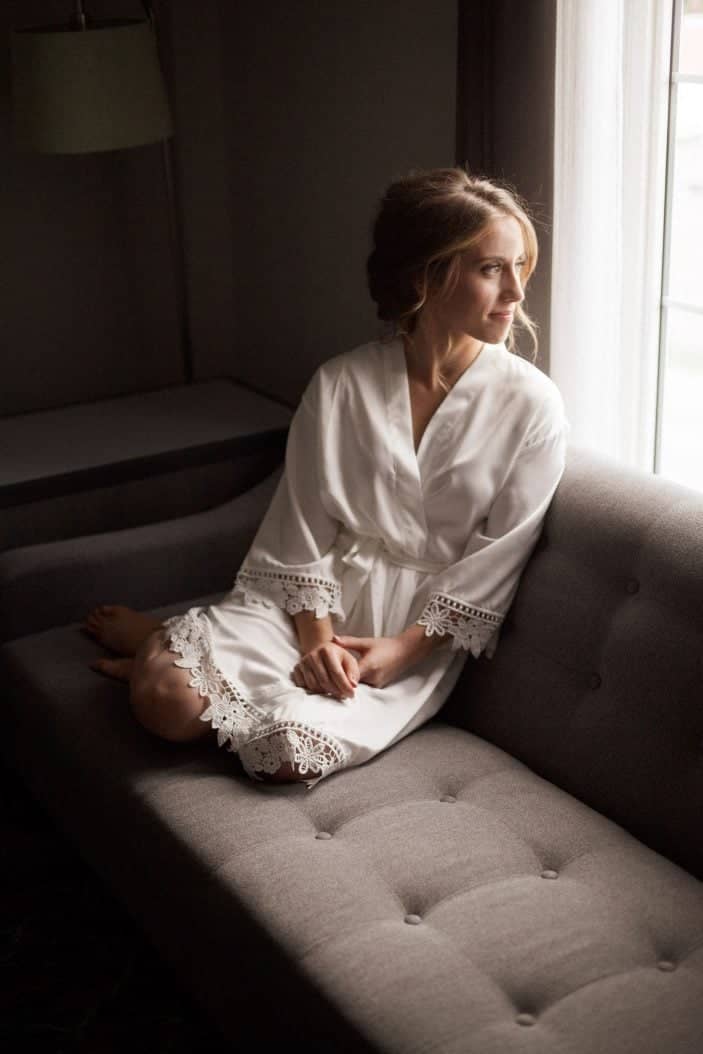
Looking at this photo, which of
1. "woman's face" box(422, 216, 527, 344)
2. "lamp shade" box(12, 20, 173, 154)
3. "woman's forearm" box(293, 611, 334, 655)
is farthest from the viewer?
"lamp shade" box(12, 20, 173, 154)

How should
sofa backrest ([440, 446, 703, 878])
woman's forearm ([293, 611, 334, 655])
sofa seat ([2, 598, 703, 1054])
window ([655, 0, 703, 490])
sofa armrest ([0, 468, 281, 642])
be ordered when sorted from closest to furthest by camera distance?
sofa seat ([2, 598, 703, 1054]) < sofa backrest ([440, 446, 703, 878]) < woman's forearm ([293, 611, 334, 655]) < window ([655, 0, 703, 490]) < sofa armrest ([0, 468, 281, 642])

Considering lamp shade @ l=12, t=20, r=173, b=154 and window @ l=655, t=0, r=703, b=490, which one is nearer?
window @ l=655, t=0, r=703, b=490

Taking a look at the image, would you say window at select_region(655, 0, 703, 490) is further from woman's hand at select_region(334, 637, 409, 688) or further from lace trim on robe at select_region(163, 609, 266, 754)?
lace trim on robe at select_region(163, 609, 266, 754)

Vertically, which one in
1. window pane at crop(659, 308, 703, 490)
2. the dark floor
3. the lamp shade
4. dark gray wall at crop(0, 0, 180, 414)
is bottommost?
the dark floor

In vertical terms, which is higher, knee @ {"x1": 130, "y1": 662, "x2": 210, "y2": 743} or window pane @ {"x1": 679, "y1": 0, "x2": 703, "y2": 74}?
window pane @ {"x1": 679, "y1": 0, "x2": 703, "y2": 74}

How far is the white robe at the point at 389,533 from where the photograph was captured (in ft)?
7.57

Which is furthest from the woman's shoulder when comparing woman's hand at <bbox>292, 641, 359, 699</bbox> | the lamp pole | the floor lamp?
the lamp pole

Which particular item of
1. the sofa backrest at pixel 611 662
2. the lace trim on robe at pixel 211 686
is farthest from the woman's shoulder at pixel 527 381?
the lace trim on robe at pixel 211 686

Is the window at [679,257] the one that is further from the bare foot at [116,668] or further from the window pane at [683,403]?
the bare foot at [116,668]

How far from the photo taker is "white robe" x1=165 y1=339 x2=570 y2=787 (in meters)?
2.31

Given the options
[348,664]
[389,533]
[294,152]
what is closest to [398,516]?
[389,533]

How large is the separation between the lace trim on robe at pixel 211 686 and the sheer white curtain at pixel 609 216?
86 cm

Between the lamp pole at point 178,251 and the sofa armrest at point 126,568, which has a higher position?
the lamp pole at point 178,251

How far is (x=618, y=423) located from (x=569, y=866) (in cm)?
99
